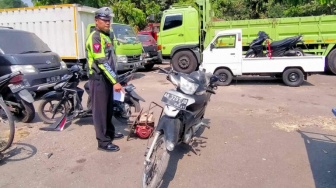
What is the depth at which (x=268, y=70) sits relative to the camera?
8.84 m

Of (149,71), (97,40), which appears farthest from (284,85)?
(97,40)

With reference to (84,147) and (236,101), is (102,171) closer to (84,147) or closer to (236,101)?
(84,147)

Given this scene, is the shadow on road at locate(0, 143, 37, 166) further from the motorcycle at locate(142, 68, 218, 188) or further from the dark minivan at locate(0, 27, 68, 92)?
the dark minivan at locate(0, 27, 68, 92)

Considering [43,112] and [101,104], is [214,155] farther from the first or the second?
[43,112]

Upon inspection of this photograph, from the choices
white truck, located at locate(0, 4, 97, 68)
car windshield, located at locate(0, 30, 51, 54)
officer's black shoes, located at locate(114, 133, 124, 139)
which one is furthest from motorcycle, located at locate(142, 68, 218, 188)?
white truck, located at locate(0, 4, 97, 68)

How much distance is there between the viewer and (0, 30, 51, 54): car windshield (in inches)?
283

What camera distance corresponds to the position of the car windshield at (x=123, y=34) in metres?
10.5

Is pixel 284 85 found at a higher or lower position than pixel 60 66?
lower

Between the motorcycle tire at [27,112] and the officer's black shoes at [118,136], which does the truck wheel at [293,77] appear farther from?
the motorcycle tire at [27,112]

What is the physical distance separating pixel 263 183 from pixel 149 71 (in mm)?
10122

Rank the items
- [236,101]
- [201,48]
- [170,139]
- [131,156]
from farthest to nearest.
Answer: [201,48] < [236,101] < [131,156] < [170,139]

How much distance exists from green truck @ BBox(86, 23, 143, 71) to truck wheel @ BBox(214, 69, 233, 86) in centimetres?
308

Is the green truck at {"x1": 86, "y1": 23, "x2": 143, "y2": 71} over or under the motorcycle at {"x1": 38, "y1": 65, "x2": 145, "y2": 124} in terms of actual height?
over

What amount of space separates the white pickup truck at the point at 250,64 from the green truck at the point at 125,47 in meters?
2.71
